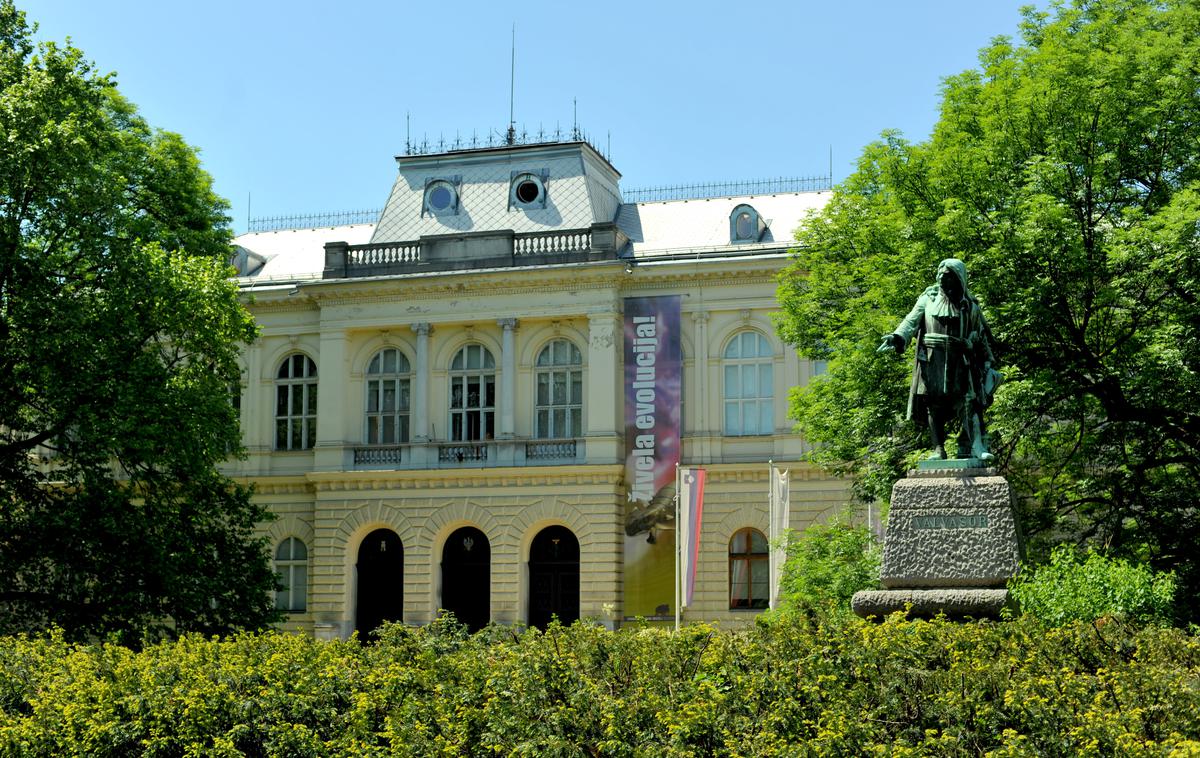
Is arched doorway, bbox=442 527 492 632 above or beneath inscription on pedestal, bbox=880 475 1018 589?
beneath

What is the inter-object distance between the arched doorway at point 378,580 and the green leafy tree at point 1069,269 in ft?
59.5

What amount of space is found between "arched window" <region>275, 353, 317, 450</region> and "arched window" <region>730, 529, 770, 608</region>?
1246 centimetres

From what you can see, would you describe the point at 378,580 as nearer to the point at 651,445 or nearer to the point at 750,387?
the point at 651,445

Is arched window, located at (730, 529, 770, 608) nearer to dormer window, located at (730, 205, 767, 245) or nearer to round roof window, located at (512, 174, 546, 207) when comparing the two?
dormer window, located at (730, 205, 767, 245)

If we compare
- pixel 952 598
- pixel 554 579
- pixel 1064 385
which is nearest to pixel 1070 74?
pixel 1064 385

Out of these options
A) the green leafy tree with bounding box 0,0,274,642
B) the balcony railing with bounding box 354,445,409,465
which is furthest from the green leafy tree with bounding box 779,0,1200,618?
the balcony railing with bounding box 354,445,409,465

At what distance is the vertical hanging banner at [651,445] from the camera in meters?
38.4

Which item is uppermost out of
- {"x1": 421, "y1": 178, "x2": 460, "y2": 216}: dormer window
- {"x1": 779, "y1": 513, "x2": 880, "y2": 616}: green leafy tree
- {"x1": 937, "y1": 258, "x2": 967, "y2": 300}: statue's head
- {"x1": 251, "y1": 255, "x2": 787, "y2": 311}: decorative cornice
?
{"x1": 421, "y1": 178, "x2": 460, "y2": 216}: dormer window

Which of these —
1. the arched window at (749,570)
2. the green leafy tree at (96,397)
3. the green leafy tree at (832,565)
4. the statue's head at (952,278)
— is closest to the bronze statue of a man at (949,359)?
the statue's head at (952,278)

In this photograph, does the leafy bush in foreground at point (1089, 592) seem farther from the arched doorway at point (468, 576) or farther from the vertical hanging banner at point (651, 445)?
the arched doorway at point (468, 576)

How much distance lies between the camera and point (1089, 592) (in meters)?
14.6

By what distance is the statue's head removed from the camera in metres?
13.6

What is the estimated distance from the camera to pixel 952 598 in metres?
12.9

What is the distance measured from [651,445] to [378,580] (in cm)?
871
